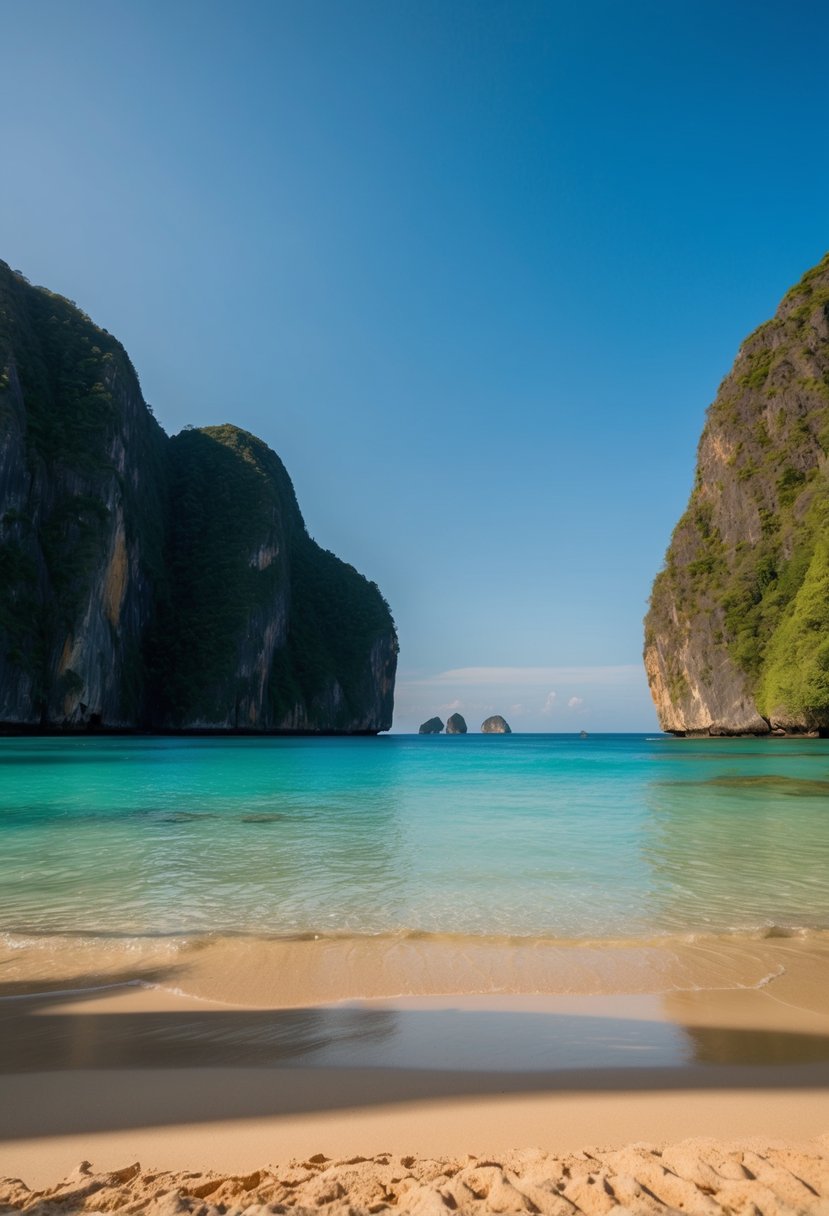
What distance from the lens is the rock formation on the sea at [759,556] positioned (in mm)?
48406

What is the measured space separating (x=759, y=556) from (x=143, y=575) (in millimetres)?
65323

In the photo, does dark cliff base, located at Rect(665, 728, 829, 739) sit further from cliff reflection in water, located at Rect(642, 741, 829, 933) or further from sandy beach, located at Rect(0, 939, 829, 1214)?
sandy beach, located at Rect(0, 939, 829, 1214)

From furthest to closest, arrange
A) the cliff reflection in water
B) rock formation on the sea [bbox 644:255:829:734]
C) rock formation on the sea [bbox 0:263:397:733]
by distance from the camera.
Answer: rock formation on the sea [bbox 0:263:397:733] → rock formation on the sea [bbox 644:255:829:734] → the cliff reflection in water

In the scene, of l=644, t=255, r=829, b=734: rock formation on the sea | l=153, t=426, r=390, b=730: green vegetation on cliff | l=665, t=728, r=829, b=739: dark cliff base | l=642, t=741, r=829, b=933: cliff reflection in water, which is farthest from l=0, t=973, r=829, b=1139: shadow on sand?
l=153, t=426, r=390, b=730: green vegetation on cliff

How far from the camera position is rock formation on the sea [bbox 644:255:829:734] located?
48.4 meters

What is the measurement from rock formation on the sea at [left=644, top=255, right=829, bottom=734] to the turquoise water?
35.1 meters

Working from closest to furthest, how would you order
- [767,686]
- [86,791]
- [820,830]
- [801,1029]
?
[801,1029] → [820,830] → [86,791] → [767,686]

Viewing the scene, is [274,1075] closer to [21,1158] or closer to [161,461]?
[21,1158]

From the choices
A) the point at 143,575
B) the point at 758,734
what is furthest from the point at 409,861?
the point at 143,575

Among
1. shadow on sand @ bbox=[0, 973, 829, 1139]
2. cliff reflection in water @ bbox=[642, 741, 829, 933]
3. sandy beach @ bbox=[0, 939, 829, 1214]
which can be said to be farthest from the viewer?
cliff reflection in water @ bbox=[642, 741, 829, 933]

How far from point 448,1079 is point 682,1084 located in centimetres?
97

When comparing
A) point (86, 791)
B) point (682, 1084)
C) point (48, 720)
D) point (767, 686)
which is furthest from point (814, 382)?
point (48, 720)

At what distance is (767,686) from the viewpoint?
51.5 m

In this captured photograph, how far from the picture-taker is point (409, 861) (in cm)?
823
